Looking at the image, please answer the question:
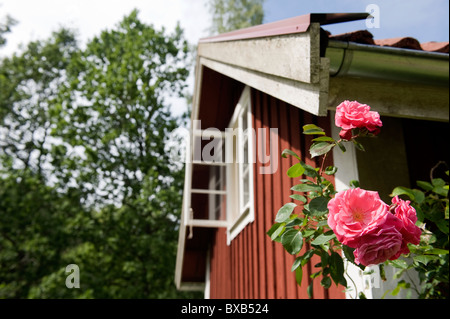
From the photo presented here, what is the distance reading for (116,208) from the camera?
12.8 m

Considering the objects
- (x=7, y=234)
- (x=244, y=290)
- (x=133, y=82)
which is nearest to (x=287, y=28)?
(x=244, y=290)

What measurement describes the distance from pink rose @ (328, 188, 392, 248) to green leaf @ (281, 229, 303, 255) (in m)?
0.29

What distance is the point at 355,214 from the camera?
107 cm

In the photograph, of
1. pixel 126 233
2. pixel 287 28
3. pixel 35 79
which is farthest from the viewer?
pixel 35 79

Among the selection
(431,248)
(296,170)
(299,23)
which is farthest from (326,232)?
(299,23)

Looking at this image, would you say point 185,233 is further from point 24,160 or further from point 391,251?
point 24,160

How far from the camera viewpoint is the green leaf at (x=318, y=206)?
1325 millimetres

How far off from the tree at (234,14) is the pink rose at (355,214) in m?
Result: 12.9

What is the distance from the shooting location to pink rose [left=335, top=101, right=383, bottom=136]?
1229 millimetres

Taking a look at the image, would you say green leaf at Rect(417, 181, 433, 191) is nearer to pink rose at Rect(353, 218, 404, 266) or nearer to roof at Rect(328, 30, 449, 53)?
roof at Rect(328, 30, 449, 53)

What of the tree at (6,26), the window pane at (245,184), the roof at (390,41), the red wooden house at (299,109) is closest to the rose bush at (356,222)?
the red wooden house at (299,109)

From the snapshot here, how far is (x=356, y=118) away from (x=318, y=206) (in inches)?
11.2

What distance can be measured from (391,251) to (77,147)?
1300 cm

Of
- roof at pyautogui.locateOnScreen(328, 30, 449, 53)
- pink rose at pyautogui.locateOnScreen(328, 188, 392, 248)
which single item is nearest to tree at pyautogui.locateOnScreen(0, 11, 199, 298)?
roof at pyautogui.locateOnScreen(328, 30, 449, 53)
